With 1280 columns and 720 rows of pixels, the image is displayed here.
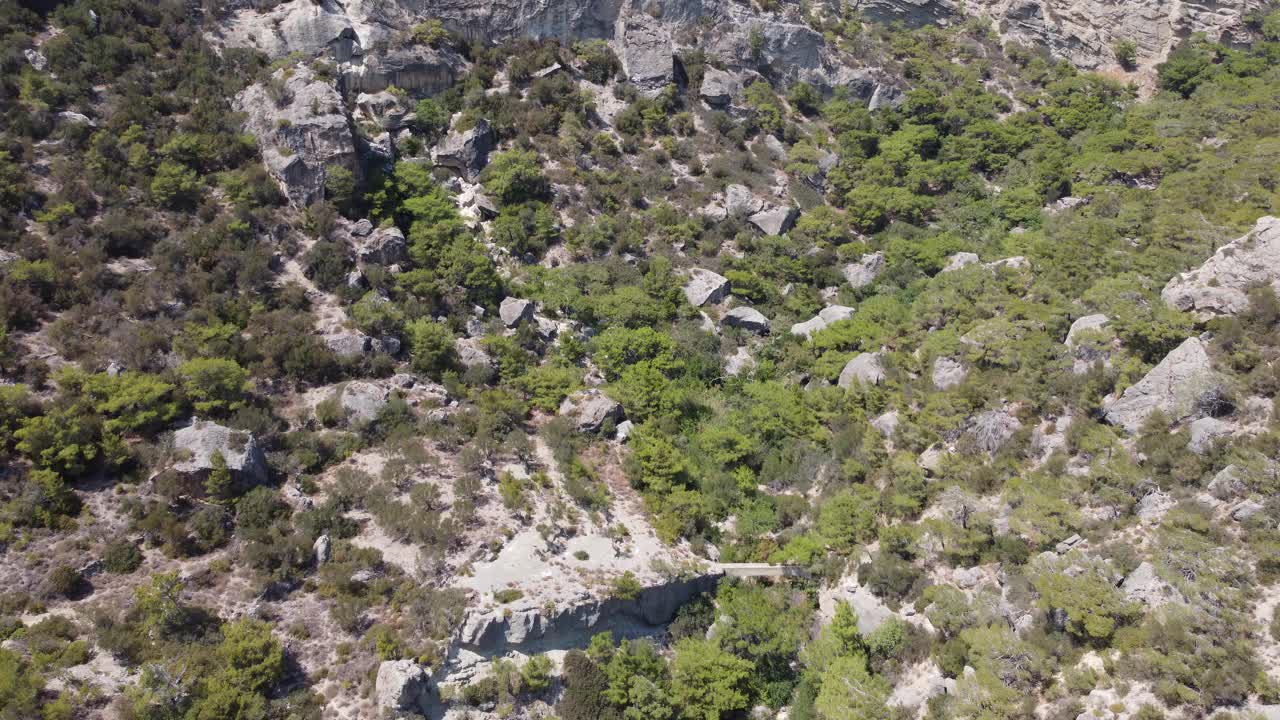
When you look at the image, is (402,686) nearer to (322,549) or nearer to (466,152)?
(322,549)

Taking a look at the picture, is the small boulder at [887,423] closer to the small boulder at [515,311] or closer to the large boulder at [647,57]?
the small boulder at [515,311]

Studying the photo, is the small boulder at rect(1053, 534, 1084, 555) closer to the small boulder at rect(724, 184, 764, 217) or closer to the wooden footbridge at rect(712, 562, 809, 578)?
the wooden footbridge at rect(712, 562, 809, 578)

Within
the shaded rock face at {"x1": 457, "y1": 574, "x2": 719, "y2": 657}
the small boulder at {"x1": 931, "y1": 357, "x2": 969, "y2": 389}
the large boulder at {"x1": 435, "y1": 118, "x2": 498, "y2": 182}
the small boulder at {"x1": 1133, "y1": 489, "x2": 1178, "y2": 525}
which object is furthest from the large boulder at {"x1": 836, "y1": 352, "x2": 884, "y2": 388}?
the large boulder at {"x1": 435, "y1": 118, "x2": 498, "y2": 182}

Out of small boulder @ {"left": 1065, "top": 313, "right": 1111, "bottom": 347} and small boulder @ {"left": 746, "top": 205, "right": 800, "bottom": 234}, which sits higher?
small boulder @ {"left": 1065, "top": 313, "right": 1111, "bottom": 347}

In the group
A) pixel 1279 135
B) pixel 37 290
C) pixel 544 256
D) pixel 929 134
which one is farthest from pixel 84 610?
pixel 1279 135

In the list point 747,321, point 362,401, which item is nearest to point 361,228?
point 362,401

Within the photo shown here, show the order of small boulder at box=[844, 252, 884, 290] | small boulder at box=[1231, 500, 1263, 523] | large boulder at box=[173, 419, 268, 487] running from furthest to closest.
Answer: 1. small boulder at box=[844, 252, 884, 290]
2. large boulder at box=[173, 419, 268, 487]
3. small boulder at box=[1231, 500, 1263, 523]

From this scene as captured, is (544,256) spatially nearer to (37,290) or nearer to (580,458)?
(580,458)
